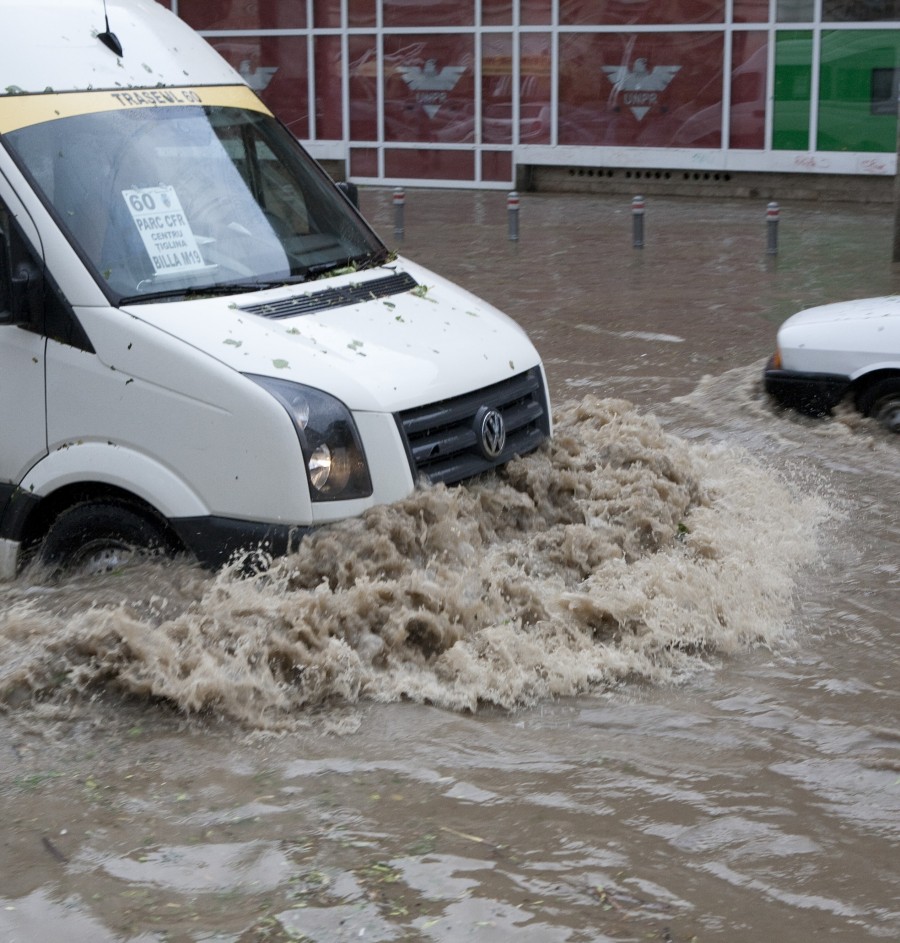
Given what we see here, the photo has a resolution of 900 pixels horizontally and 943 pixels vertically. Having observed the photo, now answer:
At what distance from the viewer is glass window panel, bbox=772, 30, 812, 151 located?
22.0 metres

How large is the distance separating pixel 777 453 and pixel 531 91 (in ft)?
53.6

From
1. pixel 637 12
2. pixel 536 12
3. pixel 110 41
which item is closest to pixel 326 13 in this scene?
pixel 536 12

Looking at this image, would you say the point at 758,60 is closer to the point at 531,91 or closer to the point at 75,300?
the point at 531,91

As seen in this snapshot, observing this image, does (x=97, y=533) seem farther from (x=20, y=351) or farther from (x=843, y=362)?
(x=843, y=362)

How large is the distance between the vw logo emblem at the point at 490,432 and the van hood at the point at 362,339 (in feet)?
0.45

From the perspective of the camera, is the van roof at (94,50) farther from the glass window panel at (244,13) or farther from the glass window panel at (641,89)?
the glass window panel at (244,13)

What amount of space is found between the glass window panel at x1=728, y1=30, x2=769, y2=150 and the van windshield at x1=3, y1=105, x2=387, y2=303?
54.8 ft

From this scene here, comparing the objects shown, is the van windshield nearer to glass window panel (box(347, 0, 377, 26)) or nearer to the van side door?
the van side door

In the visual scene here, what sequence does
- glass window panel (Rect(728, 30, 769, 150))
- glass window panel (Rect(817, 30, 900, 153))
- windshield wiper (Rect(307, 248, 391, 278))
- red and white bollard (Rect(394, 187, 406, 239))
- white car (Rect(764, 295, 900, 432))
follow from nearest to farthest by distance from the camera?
windshield wiper (Rect(307, 248, 391, 278)), white car (Rect(764, 295, 900, 432)), red and white bollard (Rect(394, 187, 406, 239)), glass window panel (Rect(817, 30, 900, 153)), glass window panel (Rect(728, 30, 769, 150))

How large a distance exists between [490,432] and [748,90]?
58.6 ft

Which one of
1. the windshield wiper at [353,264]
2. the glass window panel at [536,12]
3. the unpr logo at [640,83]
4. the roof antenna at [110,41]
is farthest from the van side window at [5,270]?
the glass window panel at [536,12]

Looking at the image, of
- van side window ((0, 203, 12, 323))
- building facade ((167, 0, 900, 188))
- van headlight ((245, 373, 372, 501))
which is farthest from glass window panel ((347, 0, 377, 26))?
van headlight ((245, 373, 372, 501))

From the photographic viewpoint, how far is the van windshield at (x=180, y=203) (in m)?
6.06

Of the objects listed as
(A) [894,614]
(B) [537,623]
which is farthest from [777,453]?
(B) [537,623]
